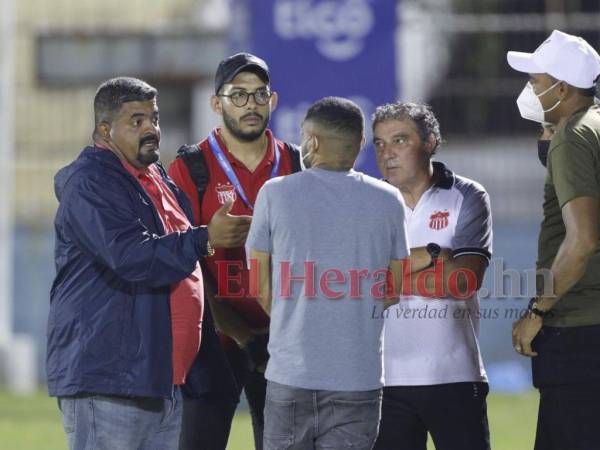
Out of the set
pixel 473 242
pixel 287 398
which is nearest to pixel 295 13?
pixel 473 242

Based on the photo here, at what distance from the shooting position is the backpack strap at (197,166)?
648cm

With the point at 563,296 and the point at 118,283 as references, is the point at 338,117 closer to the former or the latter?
the point at 118,283

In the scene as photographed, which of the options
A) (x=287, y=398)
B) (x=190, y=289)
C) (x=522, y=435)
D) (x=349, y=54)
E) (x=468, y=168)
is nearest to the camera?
(x=287, y=398)

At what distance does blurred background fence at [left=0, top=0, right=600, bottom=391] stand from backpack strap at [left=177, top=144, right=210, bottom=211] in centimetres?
945

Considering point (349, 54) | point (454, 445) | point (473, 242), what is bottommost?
point (454, 445)

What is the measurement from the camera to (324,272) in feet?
17.7

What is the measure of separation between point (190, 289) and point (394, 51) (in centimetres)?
784

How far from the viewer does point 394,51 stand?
43.9ft

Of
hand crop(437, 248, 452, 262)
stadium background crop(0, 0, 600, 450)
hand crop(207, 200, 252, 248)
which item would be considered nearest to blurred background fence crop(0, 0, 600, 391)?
stadium background crop(0, 0, 600, 450)

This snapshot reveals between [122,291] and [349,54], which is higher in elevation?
[349,54]

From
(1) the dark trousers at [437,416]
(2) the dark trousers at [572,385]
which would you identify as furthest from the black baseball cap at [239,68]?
(2) the dark trousers at [572,385]

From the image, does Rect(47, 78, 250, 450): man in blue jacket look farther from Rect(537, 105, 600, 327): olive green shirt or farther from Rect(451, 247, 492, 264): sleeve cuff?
Rect(537, 105, 600, 327): olive green shirt

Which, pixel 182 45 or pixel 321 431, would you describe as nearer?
pixel 321 431

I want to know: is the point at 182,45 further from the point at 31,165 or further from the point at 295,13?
the point at 295,13
